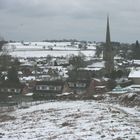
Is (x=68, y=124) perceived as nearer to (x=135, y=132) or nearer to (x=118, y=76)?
(x=135, y=132)

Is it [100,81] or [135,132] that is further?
[100,81]

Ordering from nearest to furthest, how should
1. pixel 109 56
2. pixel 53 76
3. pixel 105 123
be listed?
pixel 105 123 → pixel 53 76 → pixel 109 56

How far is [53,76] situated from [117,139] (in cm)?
10199

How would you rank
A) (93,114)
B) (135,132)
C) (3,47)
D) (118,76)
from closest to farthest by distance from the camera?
(135,132)
(93,114)
(118,76)
(3,47)

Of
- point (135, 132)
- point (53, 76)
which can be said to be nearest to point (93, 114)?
point (135, 132)

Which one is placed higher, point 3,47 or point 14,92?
point 3,47

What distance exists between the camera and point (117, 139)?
17797 mm

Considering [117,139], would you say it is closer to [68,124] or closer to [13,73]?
[68,124]

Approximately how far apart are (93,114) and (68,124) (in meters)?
4.14

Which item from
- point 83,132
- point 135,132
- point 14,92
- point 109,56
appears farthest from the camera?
point 109,56

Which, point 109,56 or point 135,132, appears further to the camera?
point 109,56

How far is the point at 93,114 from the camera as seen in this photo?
28.9 metres

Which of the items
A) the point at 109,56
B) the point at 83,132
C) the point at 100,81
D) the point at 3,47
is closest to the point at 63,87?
the point at 100,81

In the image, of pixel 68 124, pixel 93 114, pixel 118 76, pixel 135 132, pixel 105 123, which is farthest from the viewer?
pixel 118 76
